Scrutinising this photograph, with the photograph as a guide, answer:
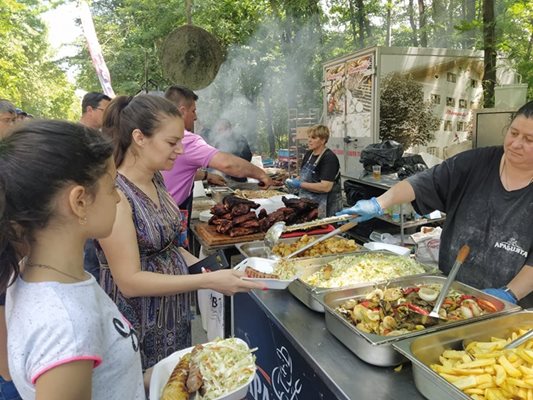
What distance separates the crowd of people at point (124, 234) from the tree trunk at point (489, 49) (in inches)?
217

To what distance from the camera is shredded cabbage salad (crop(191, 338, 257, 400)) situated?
4.29 feet

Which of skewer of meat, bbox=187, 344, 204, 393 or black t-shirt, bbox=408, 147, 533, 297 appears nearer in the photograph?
skewer of meat, bbox=187, 344, 204, 393

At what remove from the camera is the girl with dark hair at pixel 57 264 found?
0.90m

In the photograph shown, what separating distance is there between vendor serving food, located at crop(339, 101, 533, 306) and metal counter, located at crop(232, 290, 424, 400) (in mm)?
782

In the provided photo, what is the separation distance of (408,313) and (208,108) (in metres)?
16.6

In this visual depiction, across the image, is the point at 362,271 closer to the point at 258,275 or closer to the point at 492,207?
the point at 258,275

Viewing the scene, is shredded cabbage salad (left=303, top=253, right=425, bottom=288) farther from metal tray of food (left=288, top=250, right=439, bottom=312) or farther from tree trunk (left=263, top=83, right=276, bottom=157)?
tree trunk (left=263, top=83, right=276, bottom=157)

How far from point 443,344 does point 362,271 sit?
714 mm

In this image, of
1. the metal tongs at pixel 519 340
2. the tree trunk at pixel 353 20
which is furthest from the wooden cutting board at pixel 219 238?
the tree trunk at pixel 353 20

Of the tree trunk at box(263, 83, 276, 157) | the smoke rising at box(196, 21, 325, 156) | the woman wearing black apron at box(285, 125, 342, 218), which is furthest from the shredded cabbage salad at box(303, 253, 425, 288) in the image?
the tree trunk at box(263, 83, 276, 157)

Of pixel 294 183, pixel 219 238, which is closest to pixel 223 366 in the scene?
pixel 219 238

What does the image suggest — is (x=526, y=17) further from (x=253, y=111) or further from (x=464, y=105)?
(x=253, y=111)

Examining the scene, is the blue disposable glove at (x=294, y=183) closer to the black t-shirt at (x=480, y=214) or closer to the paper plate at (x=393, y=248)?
the paper plate at (x=393, y=248)

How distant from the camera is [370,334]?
1431 millimetres
